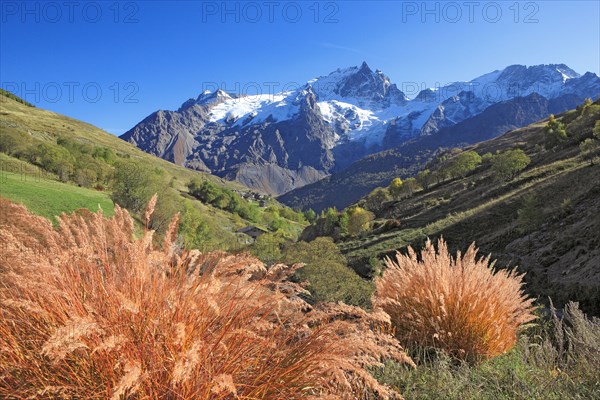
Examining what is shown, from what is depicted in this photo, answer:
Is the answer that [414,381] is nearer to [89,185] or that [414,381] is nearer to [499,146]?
[89,185]

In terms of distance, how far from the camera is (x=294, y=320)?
2869mm

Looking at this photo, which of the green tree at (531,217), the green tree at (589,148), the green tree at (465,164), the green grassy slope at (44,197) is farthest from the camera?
the green tree at (465,164)

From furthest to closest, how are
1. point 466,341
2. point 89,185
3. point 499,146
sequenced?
point 499,146 → point 89,185 → point 466,341

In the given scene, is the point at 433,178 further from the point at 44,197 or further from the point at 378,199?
the point at 44,197

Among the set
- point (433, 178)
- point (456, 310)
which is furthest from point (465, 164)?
point (456, 310)

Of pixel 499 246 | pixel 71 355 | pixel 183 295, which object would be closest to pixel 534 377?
pixel 183 295

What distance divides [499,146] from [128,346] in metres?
127

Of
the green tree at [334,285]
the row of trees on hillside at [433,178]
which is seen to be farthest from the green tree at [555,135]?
the green tree at [334,285]

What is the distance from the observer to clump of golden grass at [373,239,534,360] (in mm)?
4074

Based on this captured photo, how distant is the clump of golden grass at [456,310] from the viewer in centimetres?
407

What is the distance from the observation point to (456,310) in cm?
404

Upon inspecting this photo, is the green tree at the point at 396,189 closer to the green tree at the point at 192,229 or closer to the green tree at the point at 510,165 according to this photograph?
the green tree at the point at 510,165

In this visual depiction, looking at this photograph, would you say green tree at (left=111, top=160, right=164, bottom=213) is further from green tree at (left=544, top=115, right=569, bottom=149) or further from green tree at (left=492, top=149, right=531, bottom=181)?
green tree at (left=544, top=115, right=569, bottom=149)

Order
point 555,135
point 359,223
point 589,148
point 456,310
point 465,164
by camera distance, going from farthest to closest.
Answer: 1. point 465,164
2. point 359,223
3. point 555,135
4. point 589,148
5. point 456,310
